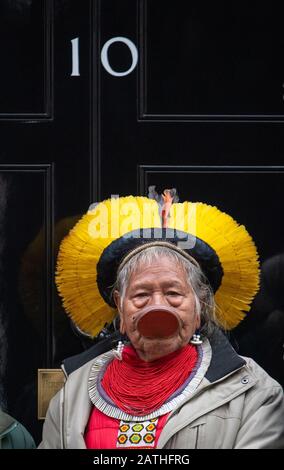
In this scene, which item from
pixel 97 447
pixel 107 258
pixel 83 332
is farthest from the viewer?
pixel 83 332

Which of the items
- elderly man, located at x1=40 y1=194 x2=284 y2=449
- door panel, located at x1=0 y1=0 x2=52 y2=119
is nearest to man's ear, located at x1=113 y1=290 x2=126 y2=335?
elderly man, located at x1=40 y1=194 x2=284 y2=449

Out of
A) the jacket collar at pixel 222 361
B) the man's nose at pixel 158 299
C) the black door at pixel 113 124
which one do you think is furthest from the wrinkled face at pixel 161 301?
the black door at pixel 113 124

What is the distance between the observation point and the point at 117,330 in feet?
11.7

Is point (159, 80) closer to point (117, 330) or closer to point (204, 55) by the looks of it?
point (204, 55)

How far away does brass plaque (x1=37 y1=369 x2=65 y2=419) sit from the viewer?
373cm

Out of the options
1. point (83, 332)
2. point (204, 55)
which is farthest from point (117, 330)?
point (204, 55)

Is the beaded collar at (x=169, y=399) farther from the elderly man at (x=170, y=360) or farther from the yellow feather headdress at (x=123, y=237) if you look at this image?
the yellow feather headdress at (x=123, y=237)

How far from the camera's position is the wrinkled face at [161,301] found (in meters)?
3.26

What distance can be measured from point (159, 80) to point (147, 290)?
0.92 m

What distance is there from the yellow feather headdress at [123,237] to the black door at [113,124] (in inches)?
7.0

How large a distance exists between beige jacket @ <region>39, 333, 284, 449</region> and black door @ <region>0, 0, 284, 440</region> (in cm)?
54

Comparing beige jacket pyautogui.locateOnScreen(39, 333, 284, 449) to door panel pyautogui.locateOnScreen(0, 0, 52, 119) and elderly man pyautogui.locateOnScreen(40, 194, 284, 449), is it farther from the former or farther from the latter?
door panel pyautogui.locateOnScreen(0, 0, 52, 119)

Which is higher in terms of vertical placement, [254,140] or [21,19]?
[21,19]

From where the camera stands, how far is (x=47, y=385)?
3748 mm
